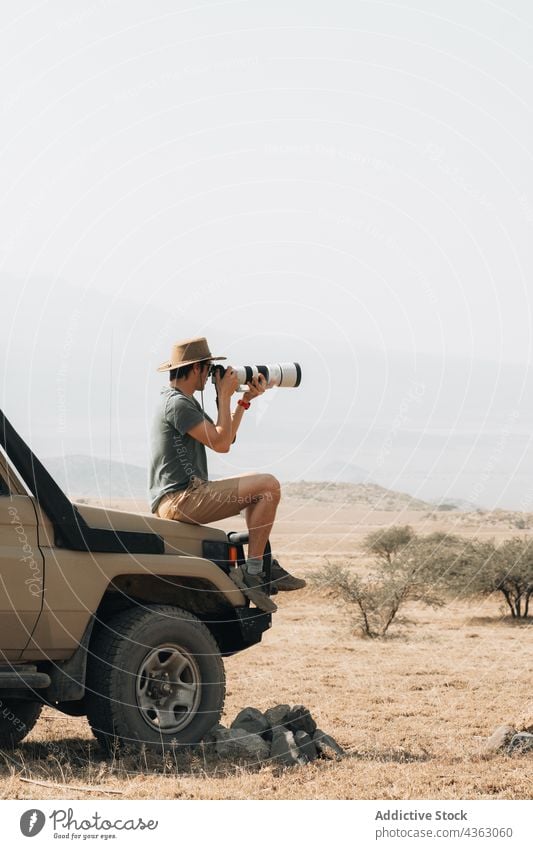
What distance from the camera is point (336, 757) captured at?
8438 millimetres

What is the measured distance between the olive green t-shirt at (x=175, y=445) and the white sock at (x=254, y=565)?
676 millimetres

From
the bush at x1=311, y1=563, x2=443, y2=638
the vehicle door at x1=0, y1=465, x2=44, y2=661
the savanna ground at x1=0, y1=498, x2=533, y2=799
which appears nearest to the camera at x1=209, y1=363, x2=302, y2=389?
the vehicle door at x1=0, y1=465, x2=44, y2=661

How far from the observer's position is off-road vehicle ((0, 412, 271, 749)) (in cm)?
754

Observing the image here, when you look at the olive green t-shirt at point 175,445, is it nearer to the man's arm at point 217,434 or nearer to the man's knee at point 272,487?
the man's arm at point 217,434

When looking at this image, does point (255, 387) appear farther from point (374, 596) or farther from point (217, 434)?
point (374, 596)

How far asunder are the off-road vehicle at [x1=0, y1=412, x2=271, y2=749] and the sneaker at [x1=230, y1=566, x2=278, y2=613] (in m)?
0.07

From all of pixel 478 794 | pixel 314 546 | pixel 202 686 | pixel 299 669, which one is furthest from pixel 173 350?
pixel 314 546

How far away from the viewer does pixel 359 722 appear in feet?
35.2

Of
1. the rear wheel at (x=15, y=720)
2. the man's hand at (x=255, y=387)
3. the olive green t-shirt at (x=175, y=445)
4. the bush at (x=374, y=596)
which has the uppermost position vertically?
the man's hand at (x=255, y=387)

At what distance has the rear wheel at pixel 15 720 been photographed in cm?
905

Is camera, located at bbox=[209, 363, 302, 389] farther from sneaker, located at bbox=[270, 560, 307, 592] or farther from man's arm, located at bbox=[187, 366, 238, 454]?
sneaker, located at bbox=[270, 560, 307, 592]

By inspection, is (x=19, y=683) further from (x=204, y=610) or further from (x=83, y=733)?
(x=83, y=733)

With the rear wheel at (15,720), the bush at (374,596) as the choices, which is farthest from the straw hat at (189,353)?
the bush at (374,596)

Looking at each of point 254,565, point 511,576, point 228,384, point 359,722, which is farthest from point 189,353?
point 511,576
